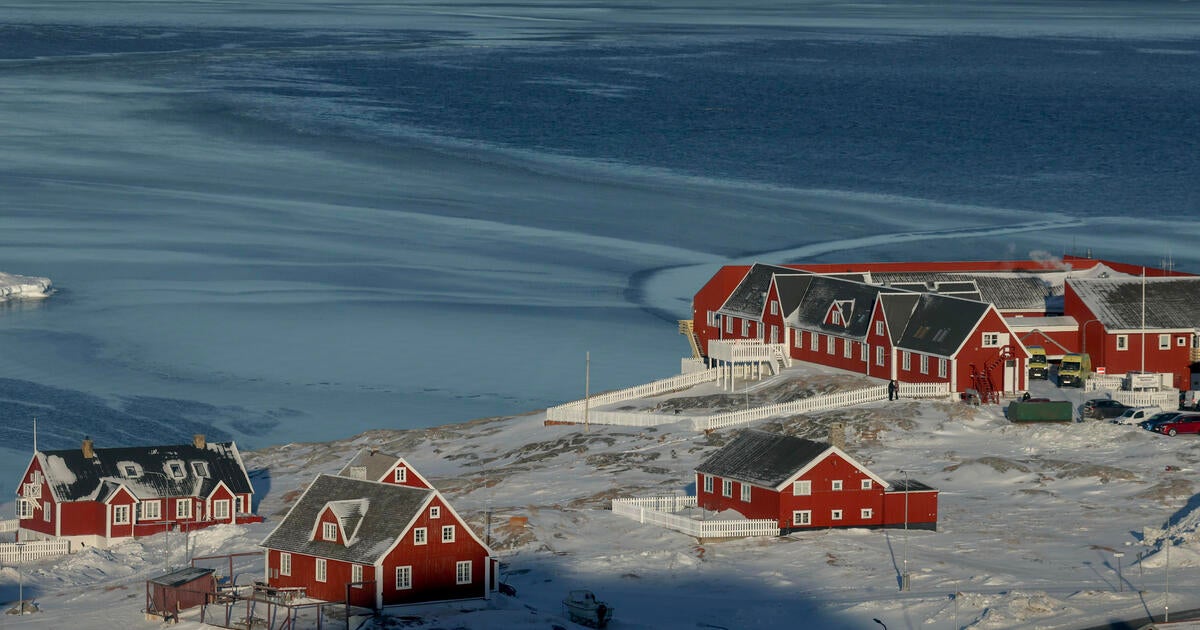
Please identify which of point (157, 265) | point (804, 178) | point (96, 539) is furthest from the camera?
point (804, 178)

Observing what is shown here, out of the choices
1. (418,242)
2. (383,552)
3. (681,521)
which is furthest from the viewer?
(418,242)

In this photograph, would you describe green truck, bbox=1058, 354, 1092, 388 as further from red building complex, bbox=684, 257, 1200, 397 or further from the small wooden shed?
the small wooden shed

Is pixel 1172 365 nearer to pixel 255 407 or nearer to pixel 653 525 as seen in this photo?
pixel 653 525

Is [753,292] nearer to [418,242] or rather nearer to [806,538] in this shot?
[806,538]

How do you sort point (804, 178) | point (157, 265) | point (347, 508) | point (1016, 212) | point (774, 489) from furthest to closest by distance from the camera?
1. point (804, 178)
2. point (1016, 212)
3. point (157, 265)
4. point (774, 489)
5. point (347, 508)

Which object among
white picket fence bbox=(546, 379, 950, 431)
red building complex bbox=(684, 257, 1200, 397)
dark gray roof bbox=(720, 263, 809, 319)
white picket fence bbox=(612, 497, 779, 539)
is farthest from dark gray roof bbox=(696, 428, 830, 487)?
dark gray roof bbox=(720, 263, 809, 319)

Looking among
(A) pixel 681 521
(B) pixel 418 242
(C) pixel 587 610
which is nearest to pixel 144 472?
(A) pixel 681 521

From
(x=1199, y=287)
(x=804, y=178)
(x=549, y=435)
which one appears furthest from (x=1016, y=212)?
(x=549, y=435)

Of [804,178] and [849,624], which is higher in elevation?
[804,178]
